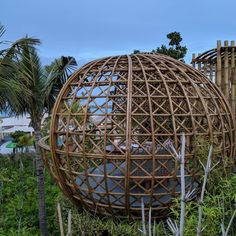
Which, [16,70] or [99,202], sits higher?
[16,70]

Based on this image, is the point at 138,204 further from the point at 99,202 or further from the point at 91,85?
the point at 91,85

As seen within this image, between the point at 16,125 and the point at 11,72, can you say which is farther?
the point at 16,125

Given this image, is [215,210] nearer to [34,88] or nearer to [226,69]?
[226,69]

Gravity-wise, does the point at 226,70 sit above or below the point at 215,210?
above

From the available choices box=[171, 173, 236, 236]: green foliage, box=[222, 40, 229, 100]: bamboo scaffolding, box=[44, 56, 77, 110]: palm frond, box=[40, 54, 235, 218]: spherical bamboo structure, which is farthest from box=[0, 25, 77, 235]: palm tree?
box=[222, 40, 229, 100]: bamboo scaffolding

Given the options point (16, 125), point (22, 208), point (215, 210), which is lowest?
point (22, 208)

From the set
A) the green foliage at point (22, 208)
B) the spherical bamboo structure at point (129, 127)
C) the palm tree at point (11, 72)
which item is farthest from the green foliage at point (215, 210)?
the palm tree at point (11, 72)

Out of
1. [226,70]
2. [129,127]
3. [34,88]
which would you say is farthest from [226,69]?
[34,88]

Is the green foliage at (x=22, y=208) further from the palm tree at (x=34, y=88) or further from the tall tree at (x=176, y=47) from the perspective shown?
the tall tree at (x=176, y=47)

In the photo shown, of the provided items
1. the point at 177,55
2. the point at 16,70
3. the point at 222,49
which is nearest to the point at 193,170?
the point at 222,49

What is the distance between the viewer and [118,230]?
3494 mm

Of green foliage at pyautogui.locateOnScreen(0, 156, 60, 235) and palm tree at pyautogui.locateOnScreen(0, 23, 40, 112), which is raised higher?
palm tree at pyautogui.locateOnScreen(0, 23, 40, 112)

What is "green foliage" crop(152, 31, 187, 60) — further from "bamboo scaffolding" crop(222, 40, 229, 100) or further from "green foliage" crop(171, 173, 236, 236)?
"green foliage" crop(171, 173, 236, 236)

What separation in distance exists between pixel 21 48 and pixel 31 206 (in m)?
2.99
